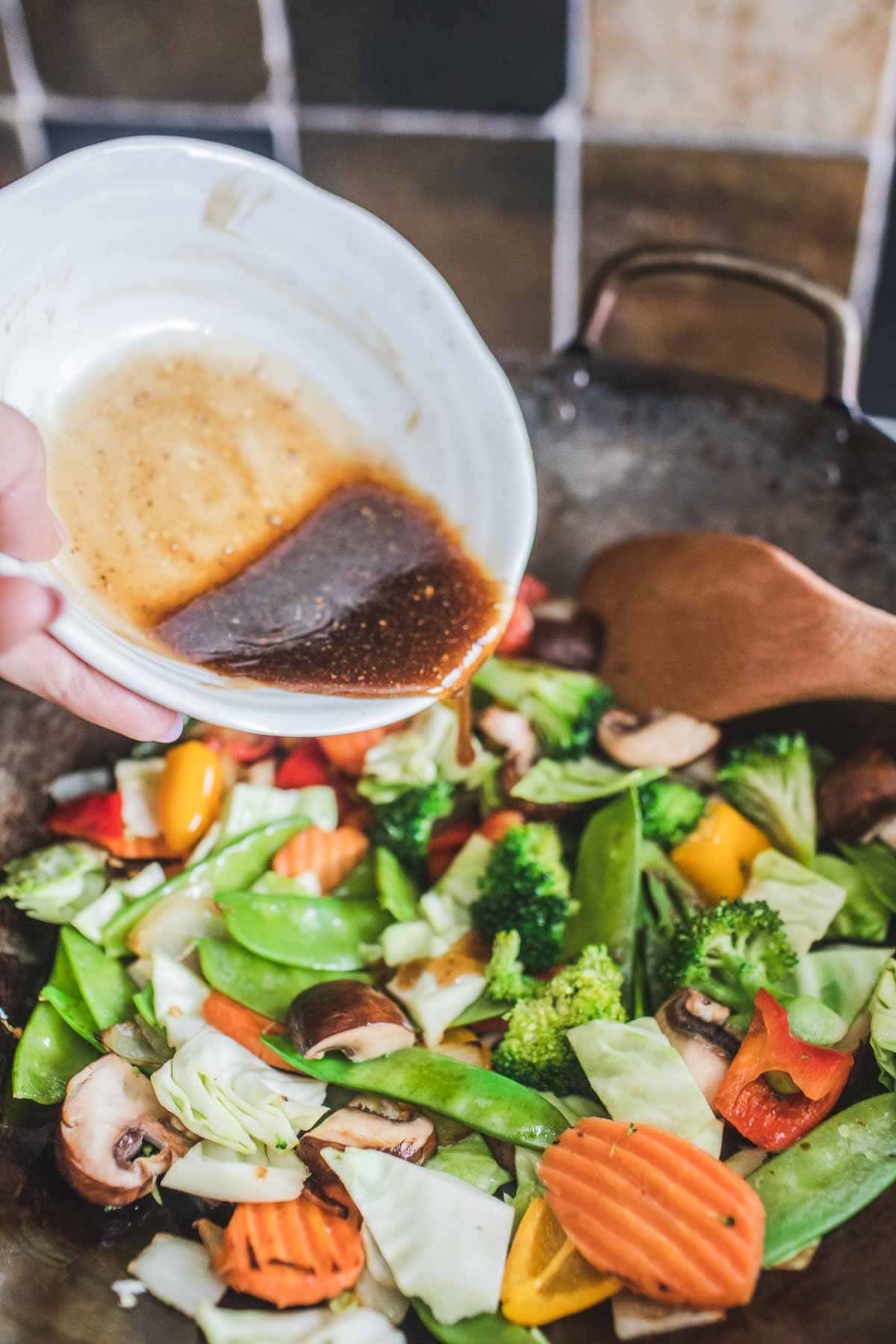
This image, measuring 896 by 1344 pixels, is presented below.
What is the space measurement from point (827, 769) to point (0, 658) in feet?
5.41

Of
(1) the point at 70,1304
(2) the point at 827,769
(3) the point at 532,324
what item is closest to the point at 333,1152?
(1) the point at 70,1304

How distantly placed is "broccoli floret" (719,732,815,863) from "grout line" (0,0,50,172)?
298 cm

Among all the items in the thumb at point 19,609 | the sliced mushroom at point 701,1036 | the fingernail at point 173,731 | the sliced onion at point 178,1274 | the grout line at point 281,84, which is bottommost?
the sliced onion at point 178,1274

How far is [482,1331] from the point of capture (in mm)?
1450

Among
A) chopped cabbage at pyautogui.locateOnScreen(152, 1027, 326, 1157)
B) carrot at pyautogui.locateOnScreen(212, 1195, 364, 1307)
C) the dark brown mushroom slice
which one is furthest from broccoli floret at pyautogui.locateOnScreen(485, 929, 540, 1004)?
the dark brown mushroom slice

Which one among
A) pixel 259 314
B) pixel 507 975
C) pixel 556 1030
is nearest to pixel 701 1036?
pixel 556 1030

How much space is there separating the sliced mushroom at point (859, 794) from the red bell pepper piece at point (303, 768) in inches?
41.7

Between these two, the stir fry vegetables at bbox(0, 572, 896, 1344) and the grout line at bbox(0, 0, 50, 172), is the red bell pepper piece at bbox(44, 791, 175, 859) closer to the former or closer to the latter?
the stir fry vegetables at bbox(0, 572, 896, 1344)

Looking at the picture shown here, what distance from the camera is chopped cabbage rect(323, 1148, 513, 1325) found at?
1.47m

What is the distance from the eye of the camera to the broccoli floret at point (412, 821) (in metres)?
2.12

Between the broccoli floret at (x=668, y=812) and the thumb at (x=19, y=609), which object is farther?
the broccoli floret at (x=668, y=812)

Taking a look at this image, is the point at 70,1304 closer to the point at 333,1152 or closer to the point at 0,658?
the point at 333,1152

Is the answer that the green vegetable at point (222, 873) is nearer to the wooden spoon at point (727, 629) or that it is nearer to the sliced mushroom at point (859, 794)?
the wooden spoon at point (727, 629)

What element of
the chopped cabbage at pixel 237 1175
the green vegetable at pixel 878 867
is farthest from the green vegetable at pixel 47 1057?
the green vegetable at pixel 878 867
